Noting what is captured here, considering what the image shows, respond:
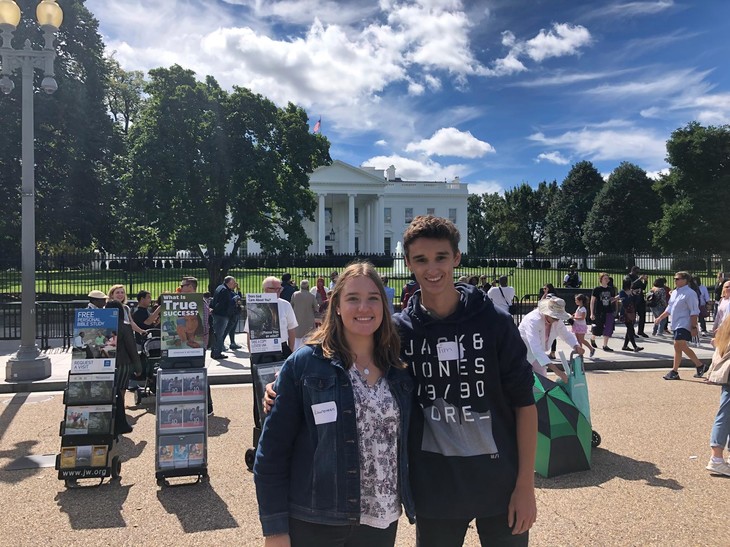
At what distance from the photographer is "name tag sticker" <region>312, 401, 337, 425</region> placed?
199 centimetres

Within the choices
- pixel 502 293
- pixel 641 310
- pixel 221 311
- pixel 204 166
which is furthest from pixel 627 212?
pixel 221 311

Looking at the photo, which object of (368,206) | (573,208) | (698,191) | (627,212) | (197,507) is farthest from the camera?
(368,206)

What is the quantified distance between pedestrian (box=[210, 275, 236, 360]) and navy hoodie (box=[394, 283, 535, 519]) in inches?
389

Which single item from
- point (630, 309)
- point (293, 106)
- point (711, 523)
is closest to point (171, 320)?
point (711, 523)

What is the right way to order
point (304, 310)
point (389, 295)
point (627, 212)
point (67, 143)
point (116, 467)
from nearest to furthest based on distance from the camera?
1. point (116, 467)
2. point (389, 295)
3. point (304, 310)
4. point (67, 143)
5. point (627, 212)

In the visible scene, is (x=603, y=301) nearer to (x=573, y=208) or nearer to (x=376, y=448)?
(x=376, y=448)

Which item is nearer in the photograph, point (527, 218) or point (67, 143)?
point (67, 143)

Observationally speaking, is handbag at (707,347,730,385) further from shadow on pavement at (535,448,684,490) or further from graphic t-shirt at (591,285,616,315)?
graphic t-shirt at (591,285,616,315)

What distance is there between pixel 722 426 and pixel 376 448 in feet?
15.8

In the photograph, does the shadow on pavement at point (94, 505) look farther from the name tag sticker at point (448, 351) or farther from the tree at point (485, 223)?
the tree at point (485, 223)

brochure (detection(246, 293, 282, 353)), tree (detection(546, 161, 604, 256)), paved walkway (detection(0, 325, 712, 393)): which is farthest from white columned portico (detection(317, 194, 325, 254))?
brochure (detection(246, 293, 282, 353))

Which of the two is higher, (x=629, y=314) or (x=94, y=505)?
(x=629, y=314)

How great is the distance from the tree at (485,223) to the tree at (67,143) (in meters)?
61.4

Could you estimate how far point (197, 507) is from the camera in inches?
177
